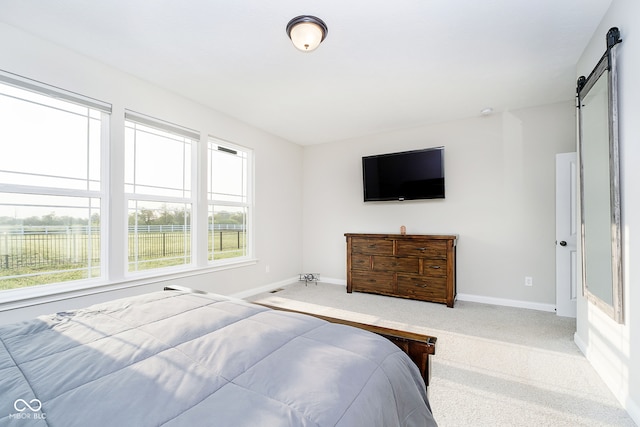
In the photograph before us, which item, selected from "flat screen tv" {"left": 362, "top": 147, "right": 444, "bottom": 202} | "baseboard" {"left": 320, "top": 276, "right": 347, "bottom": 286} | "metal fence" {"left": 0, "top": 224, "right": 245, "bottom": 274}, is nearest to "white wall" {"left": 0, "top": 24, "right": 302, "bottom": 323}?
"metal fence" {"left": 0, "top": 224, "right": 245, "bottom": 274}

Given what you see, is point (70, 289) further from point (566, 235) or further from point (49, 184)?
point (566, 235)

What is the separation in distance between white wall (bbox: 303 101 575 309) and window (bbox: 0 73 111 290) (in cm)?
357

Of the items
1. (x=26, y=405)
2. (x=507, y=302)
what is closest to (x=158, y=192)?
(x=26, y=405)

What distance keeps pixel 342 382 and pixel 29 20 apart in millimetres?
3166

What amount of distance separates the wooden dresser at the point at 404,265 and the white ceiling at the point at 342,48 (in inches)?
70.5

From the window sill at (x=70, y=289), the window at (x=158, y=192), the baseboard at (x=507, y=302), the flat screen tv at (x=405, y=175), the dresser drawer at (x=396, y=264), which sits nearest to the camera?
the window sill at (x=70, y=289)

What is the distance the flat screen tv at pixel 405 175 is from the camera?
13.7 feet

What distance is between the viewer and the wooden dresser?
384 cm

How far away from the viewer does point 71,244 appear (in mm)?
2650

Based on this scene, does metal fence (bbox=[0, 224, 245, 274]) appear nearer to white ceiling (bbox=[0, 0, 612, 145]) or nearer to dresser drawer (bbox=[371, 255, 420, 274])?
white ceiling (bbox=[0, 0, 612, 145])

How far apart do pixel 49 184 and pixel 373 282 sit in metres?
3.82

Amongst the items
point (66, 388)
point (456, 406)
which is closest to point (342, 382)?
point (66, 388)

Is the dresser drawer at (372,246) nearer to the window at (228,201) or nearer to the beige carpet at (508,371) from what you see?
the beige carpet at (508,371)

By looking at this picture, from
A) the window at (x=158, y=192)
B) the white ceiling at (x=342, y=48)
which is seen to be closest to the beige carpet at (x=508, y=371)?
the window at (x=158, y=192)
